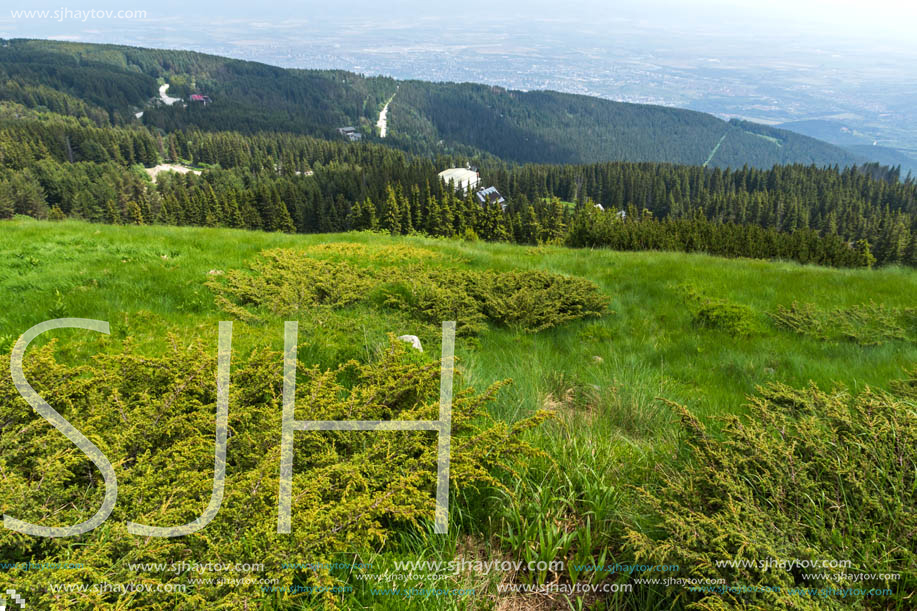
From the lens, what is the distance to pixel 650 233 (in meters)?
40.4

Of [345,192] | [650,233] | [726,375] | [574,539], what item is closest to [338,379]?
[574,539]

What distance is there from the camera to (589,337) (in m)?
8.26

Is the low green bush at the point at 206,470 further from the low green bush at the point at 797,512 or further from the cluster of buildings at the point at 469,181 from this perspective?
the cluster of buildings at the point at 469,181

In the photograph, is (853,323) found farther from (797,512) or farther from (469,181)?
(469,181)

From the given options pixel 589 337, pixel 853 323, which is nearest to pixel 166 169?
pixel 589 337

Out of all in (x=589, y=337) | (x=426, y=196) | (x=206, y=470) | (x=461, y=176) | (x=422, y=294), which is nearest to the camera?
(x=206, y=470)

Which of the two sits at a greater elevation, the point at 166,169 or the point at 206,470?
the point at 206,470

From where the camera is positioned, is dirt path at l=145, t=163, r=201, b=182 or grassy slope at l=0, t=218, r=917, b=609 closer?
grassy slope at l=0, t=218, r=917, b=609

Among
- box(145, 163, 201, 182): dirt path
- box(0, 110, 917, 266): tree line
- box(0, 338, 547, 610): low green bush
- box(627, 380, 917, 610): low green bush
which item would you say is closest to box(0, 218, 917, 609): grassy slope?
box(0, 338, 547, 610): low green bush

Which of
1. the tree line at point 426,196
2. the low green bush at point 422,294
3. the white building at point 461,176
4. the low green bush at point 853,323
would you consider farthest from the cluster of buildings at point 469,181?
the low green bush at point 853,323

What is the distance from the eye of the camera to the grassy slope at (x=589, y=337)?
15.4 ft

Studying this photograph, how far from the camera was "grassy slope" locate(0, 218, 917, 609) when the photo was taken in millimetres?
4699

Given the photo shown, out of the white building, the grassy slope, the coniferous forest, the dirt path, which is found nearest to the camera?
the grassy slope

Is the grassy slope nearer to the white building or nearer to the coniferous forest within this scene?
the coniferous forest
